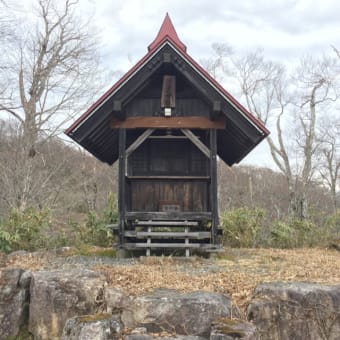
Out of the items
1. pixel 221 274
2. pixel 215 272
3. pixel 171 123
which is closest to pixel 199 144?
pixel 171 123

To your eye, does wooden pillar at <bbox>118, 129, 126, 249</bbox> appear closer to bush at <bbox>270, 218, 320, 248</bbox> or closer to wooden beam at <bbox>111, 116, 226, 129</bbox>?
wooden beam at <bbox>111, 116, 226, 129</bbox>

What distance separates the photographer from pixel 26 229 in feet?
33.2

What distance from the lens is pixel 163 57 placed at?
844 cm

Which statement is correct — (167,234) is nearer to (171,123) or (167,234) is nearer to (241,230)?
(171,123)

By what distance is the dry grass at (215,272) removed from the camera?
5.67m

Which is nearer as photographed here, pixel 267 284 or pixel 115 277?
pixel 267 284

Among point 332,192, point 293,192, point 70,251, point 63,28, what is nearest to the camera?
point 70,251

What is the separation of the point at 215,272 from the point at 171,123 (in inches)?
141

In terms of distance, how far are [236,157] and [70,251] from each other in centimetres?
527

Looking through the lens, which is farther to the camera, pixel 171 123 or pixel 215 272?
pixel 171 123

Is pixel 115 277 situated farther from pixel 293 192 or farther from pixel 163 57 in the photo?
pixel 293 192

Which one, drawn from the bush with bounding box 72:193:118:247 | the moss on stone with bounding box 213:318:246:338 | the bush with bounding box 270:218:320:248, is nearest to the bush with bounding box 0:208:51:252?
the bush with bounding box 72:193:118:247

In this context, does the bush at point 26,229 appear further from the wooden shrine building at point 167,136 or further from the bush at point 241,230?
the bush at point 241,230

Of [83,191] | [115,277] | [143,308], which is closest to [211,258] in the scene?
[115,277]
